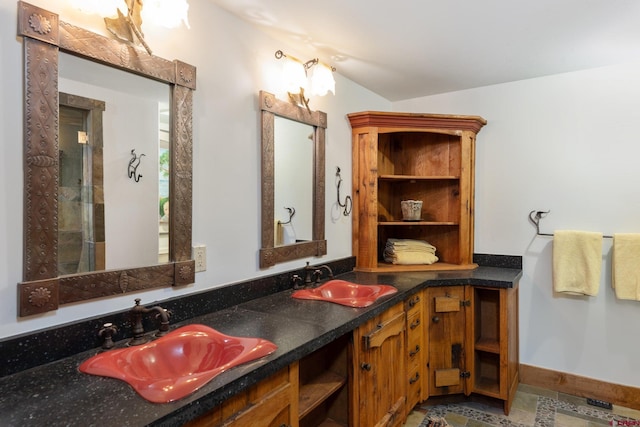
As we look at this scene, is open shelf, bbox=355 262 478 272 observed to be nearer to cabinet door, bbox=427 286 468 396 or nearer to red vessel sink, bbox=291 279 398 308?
cabinet door, bbox=427 286 468 396

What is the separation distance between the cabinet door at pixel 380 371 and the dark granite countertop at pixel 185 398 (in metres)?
0.12

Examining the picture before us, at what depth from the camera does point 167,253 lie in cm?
150

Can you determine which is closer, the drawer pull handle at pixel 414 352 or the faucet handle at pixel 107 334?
the faucet handle at pixel 107 334

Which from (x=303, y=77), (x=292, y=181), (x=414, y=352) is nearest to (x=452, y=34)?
(x=303, y=77)

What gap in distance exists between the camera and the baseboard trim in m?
2.36

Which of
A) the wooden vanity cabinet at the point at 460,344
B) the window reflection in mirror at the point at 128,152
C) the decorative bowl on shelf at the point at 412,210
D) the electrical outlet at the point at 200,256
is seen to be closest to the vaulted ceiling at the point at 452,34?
the window reflection in mirror at the point at 128,152

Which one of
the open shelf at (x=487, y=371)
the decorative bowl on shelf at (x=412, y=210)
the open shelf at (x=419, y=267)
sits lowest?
the open shelf at (x=487, y=371)

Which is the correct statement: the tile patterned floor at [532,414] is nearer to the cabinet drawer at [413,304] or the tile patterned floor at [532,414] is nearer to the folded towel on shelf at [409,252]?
the cabinet drawer at [413,304]

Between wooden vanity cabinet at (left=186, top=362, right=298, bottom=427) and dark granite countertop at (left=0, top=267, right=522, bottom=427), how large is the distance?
0.06 metres

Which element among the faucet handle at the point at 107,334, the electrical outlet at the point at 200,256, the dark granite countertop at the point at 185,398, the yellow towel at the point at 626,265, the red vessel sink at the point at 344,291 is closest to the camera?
the dark granite countertop at the point at 185,398

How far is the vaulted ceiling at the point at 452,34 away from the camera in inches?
66.1

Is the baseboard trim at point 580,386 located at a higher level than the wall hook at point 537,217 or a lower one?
lower

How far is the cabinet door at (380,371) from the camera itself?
163 cm

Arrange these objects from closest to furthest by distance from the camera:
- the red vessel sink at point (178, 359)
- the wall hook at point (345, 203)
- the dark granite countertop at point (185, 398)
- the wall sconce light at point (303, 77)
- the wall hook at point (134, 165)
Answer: the dark granite countertop at point (185, 398) < the red vessel sink at point (178, 359) < the wall hook at point (134, 165) < the wall sconce light at point (303, 77) < the wall hook at point (345, 203)
